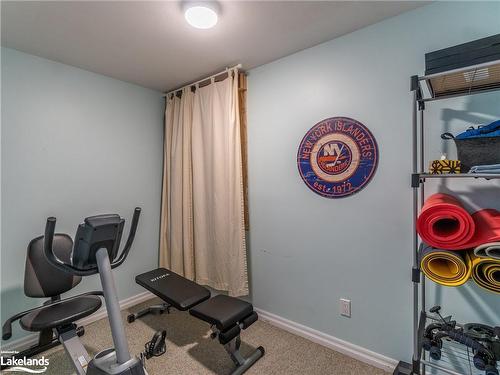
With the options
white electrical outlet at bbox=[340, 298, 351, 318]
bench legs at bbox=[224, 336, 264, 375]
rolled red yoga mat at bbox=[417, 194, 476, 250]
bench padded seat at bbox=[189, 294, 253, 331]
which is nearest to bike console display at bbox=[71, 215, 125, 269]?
bench padded seat at bbox=[189, 294, 253, 331]

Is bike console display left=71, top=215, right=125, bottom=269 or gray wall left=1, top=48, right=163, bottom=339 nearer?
bike console display left=71, top=215, right=125, bottom=269

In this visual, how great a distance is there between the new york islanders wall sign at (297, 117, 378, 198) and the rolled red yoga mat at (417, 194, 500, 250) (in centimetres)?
59

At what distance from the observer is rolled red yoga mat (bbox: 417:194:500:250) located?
110cm

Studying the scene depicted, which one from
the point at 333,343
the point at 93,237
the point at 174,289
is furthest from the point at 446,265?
the point at 174,289

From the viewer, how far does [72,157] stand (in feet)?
7.61

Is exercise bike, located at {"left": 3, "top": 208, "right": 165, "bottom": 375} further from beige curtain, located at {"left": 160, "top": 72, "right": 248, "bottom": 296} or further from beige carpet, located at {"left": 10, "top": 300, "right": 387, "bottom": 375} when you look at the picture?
beige curtain, located at {"left": 160, "top": 72, "right": 248, "bottom": 296}

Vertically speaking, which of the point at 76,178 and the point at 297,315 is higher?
the point at 76,178

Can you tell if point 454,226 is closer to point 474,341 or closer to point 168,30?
point 474,341

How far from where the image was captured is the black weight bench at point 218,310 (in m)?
1.64

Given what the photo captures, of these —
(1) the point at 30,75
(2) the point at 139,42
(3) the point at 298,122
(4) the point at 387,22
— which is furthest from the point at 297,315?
(1) the point at 30,75

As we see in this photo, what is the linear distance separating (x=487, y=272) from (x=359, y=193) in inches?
32.5

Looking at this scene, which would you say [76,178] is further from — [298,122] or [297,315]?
[297,315]

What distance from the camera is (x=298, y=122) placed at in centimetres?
208

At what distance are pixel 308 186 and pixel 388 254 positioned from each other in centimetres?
73
